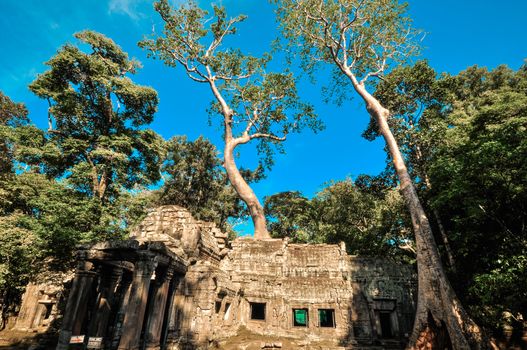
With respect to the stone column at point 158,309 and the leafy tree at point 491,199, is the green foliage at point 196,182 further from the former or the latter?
the leafy tree at point 491,199

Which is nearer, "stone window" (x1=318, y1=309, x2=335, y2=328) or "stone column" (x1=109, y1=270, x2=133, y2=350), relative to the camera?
"stone column" (x1=109, y1=270, x2=133, y2=350)

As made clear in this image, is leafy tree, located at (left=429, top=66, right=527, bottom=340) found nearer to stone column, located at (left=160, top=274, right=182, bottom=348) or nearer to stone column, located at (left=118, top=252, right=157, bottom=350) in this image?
stone column, located at (left=118, top=252, right=157, bottom=350)

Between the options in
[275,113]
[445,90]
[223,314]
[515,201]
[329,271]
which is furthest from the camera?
[275,113]

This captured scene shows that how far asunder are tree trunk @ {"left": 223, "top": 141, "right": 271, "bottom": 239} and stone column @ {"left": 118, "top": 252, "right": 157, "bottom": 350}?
29.7 ft

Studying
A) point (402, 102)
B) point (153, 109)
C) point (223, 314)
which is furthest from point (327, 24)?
point (223, 314)

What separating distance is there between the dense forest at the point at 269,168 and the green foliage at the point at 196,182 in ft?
0.91

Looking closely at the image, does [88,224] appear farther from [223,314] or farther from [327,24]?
[327,24]

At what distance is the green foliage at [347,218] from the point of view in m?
19.2

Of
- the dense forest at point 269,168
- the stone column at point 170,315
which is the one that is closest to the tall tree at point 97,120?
the dense forest at point 269,168

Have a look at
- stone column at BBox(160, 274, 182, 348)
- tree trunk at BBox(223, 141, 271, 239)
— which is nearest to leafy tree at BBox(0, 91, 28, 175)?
tree trunk at BBox(223, 141, 271, 239)

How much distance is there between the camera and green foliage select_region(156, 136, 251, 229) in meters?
27.6

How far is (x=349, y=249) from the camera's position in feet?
69.4

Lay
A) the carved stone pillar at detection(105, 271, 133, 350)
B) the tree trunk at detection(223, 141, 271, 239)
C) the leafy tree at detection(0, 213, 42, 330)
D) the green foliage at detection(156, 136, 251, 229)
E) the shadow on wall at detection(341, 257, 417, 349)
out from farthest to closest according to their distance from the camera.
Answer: the green foliage at detection(156, 136, 251, 229)
the tree trunk at detection(223, 141, 271, 239)
the leafy tree at detection(0, 213, 42, 330)
the shadow on wall at detection(341, 257, 417, 349)
the carved stone pillar at detection(105, 271, 133, 350)

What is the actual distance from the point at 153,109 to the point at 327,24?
14.1 meters
